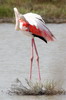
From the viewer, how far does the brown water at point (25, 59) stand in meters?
8.97

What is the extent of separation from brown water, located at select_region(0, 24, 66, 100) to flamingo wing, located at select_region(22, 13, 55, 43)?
2.19 ft

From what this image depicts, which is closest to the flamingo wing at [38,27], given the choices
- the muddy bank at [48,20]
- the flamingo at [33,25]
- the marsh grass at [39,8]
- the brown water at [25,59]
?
the flamingo at [33,25]

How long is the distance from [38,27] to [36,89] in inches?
37.8

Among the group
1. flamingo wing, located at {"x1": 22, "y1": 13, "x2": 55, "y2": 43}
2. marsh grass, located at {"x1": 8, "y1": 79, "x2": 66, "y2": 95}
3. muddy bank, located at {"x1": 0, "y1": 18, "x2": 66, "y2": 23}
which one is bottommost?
muddy bank, located at {"x1": 0, "y1": 18, "x2": 66, "y2": 23}

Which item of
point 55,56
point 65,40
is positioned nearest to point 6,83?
point 55,56

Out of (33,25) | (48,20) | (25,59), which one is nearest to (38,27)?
(33,25)

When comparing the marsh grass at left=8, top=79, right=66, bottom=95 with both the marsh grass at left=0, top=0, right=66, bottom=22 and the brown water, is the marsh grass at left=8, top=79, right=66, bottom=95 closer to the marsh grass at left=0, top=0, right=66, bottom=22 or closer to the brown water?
the brown water

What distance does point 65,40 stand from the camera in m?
14.6

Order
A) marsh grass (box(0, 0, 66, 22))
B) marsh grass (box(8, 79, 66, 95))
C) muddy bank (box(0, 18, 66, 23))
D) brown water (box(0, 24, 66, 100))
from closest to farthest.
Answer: marsh grass (box(8, 79, 66, 95))
brown water (box(0, 24, 66, 100))
muddy bank (box(0, 18, 66, 23))
marsh grass (box(0, 0, 66, 22))

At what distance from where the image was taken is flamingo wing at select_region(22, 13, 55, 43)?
8.41 m

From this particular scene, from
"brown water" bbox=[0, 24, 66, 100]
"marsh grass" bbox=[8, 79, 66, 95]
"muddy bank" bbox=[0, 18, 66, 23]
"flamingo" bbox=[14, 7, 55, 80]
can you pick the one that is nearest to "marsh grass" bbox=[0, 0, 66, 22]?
"muddy bank" bbox=[0, 18, 66, 23]

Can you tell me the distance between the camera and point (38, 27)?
8422mm

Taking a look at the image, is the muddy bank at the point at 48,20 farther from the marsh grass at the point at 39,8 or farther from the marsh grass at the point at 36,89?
the marsh grass at the point at 36,89

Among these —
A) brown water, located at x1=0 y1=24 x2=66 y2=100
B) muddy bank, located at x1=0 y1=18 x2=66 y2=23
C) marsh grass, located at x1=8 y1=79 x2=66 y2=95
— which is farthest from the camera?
muddy bank, located at x1=0 y1=18 x2=66 y2=23
